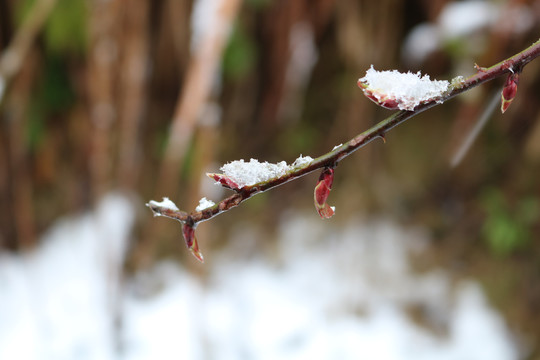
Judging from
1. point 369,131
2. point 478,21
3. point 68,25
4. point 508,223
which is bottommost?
point 369,131

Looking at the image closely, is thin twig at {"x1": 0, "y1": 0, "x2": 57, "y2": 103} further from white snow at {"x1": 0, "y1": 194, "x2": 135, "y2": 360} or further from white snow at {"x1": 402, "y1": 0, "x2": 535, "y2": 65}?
white snow at {"x1": 402, "y1": 0, "x2": 535, "y2": 65}

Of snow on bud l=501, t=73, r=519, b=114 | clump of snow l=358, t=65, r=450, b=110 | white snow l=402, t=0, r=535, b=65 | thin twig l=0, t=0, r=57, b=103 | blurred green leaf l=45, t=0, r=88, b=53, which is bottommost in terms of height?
snow on bud l=501, t=73, r=519, b=114

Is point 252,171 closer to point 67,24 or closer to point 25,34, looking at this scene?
point 25,34

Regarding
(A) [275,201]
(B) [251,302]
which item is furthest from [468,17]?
(B) [251,302]

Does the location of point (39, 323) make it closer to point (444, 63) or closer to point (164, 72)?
point (164, 72)

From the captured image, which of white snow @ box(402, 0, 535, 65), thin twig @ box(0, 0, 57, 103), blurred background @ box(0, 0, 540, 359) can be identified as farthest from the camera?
blurred background @ box(0, 0, 540, 359)

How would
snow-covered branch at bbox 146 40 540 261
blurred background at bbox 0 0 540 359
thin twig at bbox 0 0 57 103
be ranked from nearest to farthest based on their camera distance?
snow-covered branch at bbox 146 40 540 261
thin twig at bbox 0 0 57 103
blurred background at bbox 0 0 540 359

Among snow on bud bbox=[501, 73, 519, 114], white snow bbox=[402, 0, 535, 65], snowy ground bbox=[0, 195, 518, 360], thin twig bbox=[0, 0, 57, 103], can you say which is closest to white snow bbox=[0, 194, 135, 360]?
snowy ground bbox=[0, 195, 518, 360]

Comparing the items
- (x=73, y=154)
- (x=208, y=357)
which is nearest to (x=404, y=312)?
(x=208, y=357)
